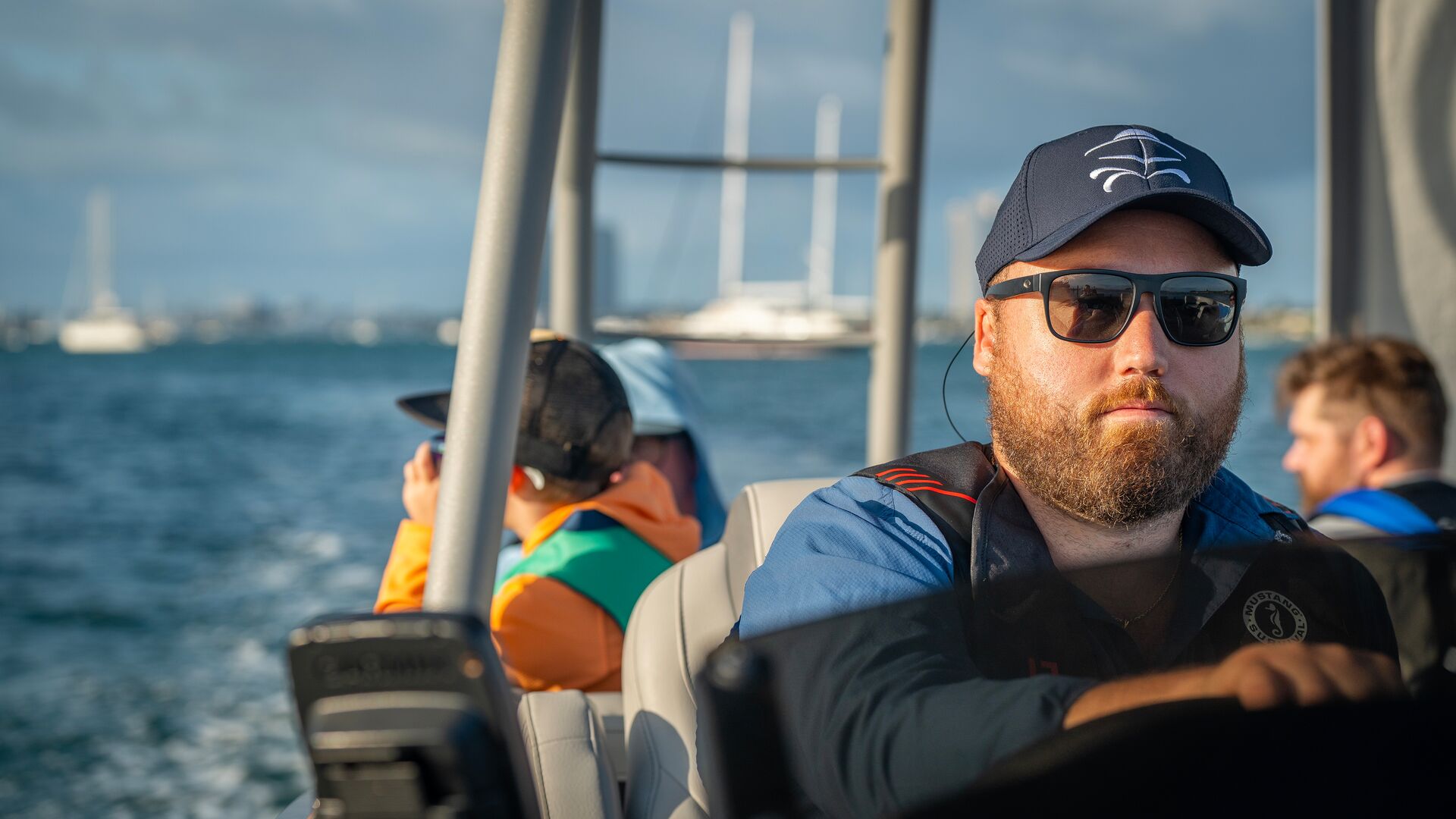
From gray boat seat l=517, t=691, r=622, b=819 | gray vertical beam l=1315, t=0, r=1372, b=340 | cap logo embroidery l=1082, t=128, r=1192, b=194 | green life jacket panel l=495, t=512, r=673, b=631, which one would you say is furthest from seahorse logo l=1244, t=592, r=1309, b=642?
gray vertical beam l=1315, t=0, r=1372, b=340

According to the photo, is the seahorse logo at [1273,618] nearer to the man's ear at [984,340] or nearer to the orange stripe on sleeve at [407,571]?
the man's ear at [984,340]

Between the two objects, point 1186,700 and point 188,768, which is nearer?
point 1186,700

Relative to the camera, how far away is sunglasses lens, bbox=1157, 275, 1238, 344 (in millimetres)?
1441

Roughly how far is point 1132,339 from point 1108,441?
132mm

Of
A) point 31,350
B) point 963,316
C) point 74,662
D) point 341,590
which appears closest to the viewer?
point 963,316

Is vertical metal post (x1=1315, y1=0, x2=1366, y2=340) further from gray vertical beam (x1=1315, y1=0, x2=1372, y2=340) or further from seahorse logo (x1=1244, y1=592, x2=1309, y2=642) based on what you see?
seahorse logo (x1=1244, y1=592, x2=1309, y2=642)

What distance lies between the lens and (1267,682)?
0.78 meters

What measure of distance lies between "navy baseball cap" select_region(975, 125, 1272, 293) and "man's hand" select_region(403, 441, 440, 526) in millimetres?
1447

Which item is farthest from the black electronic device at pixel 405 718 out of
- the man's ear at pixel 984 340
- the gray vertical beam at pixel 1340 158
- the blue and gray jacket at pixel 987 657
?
the gray vertical beam at pixel 1340 158

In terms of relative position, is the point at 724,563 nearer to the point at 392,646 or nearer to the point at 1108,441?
the point at 1108,441

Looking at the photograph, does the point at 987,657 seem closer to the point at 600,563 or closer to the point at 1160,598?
the point at 1160,598

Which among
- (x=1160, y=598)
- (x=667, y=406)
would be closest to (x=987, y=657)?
(x=1160, y=598)

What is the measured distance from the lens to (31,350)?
2852 inches

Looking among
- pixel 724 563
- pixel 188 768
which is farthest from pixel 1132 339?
pixel 188 768
